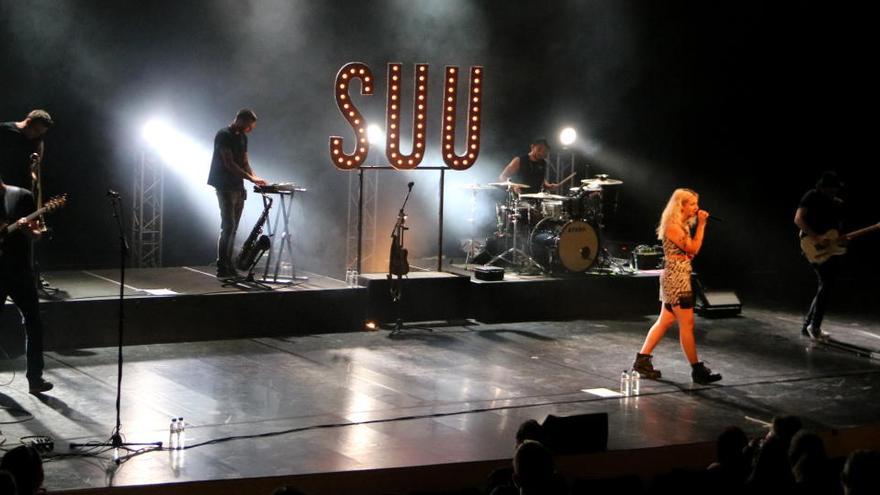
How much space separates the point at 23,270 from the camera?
923 cm

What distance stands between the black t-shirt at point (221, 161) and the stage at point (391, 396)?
111 cm

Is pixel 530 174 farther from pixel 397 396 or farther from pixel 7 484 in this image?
pixel 7 484

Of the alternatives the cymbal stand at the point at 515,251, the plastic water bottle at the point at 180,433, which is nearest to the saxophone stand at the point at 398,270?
the cymbal stand at the point at 515,251

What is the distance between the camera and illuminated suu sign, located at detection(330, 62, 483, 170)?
13047 millimetres

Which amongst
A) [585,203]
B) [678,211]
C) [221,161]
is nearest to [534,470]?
[678,211]

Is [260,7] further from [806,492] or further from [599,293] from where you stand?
[806,492]

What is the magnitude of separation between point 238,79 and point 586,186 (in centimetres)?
483

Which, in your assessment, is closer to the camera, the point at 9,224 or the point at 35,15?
the point at 9,224

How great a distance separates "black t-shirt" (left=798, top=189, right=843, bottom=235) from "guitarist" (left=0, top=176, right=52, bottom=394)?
26.2 feet

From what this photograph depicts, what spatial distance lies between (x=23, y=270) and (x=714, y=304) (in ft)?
28.1

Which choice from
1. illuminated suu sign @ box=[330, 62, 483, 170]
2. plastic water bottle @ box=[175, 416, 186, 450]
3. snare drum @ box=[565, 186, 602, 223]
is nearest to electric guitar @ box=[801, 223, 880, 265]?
snare drum @ box=[565, 186, 602, 223]

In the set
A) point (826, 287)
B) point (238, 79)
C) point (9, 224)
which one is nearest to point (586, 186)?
point (826, 287)

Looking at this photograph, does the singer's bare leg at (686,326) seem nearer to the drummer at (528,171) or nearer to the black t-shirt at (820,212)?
the black t-shirt at (820,212)

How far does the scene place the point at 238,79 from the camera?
15305 millimetres
